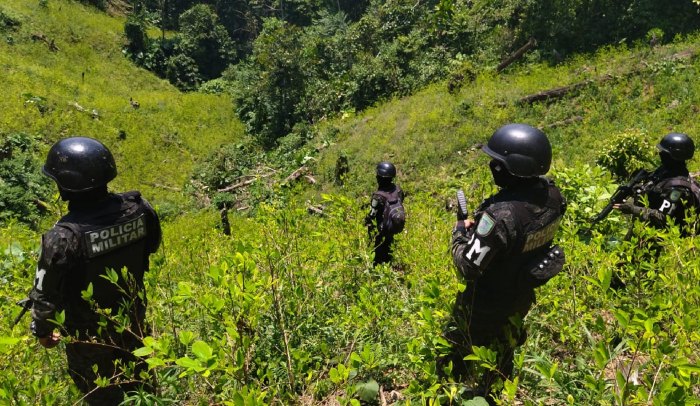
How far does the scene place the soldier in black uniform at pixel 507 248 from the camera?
2.08 m

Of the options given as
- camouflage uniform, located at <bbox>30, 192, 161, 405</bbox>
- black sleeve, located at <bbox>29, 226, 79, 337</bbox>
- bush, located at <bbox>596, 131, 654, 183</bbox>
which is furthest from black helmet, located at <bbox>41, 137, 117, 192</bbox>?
bush, located at <bbox>596, 131, 654, 183</bbox>

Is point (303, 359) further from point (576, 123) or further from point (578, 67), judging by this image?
point (578, 67)

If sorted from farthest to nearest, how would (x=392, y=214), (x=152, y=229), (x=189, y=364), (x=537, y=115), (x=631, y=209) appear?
(x=537, y=115), (x=392, y=214), (x=631, y=209), (x=152, y=229), (x=189, y=364)

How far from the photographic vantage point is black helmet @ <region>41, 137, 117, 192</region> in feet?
7.81

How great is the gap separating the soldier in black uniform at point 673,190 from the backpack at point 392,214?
6.99 ft

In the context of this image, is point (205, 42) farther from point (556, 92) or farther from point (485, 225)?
point (485, 225)

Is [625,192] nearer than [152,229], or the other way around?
[152,229]

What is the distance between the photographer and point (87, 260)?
2.33 meters

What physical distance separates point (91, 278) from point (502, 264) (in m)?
2.25

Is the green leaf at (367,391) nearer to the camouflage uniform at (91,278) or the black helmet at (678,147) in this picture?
the camouflage uniform at (91,278)

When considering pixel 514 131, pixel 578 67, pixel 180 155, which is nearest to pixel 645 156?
pixel 514 131

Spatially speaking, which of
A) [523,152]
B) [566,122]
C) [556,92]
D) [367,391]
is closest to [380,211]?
[367,391]

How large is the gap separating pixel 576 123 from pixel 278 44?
529 inches

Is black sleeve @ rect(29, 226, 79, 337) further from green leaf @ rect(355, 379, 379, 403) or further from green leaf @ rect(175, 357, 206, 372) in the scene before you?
green leaf @ rect(355, 379, 379, 403)
